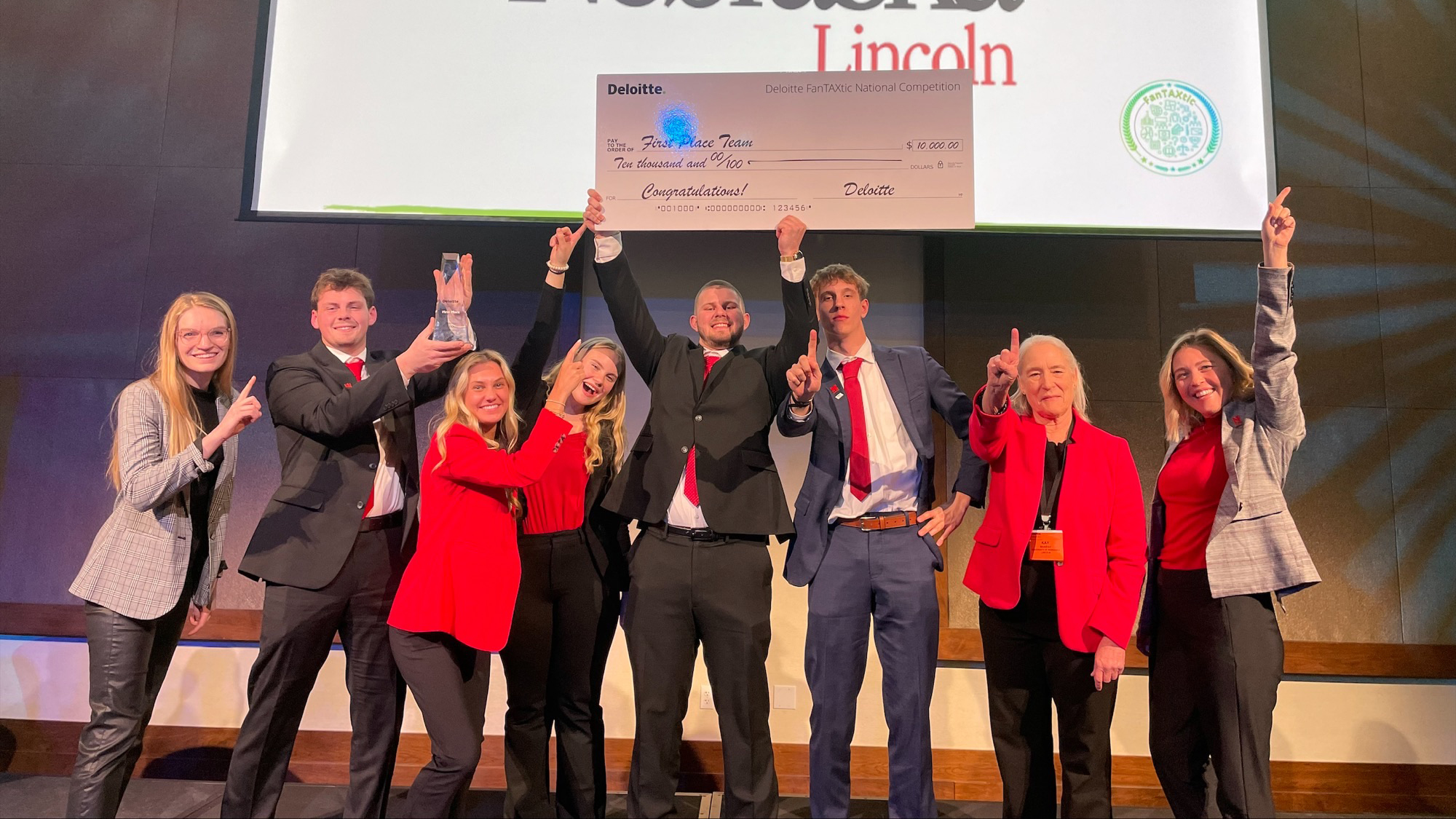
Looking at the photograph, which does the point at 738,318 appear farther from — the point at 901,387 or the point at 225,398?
the point at 225,398

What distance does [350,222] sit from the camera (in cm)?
342

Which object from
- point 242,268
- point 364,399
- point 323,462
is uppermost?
point 242,268

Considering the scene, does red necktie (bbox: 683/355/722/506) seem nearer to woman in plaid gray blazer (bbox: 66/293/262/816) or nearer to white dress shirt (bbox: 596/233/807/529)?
white dress shirt (bbox: 596/233/807/529)

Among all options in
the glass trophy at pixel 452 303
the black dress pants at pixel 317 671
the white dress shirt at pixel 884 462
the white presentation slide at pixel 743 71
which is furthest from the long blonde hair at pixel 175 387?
the white dress shirt at pixel 884 462

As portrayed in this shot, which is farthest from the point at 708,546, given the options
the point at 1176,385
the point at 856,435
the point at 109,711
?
the point at 109,711

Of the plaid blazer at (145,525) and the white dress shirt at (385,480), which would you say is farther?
the white dress shirt at (385,480)

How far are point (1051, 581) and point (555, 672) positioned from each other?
57.6 inches

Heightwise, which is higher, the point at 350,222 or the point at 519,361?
the point at 350,222

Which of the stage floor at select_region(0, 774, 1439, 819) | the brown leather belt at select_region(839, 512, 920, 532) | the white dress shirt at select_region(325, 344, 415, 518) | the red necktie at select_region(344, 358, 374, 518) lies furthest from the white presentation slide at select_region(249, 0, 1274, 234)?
the stage floor at select_region(0, 774, 1439, 819)

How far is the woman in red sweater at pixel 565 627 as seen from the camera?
273cm

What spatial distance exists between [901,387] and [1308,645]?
2.17 metres

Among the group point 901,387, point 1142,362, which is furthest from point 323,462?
point 1142,362

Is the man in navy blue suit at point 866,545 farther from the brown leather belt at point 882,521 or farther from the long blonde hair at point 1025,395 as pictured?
the long blonde hair at point 1025,395

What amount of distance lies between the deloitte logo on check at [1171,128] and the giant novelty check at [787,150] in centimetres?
100
